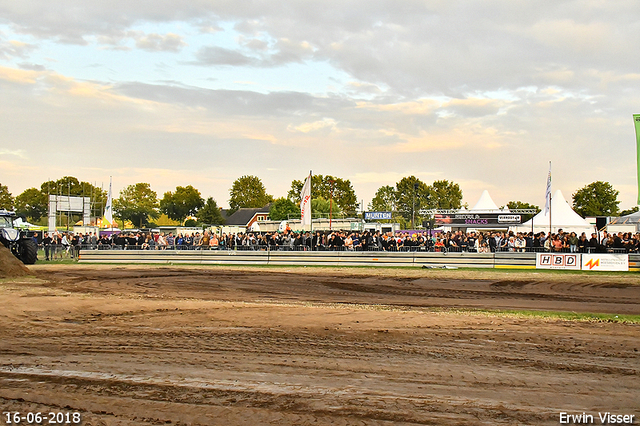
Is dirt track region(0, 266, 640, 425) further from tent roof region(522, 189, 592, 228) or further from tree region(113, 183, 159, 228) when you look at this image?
tree region(113, 183, 159, 228)

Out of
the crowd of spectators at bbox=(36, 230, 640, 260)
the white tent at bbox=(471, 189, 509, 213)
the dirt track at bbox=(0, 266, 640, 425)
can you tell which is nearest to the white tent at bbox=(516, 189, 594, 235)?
the crowd of spectators at bbox=(36, 230, 640, 260)

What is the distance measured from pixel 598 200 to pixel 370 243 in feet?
279

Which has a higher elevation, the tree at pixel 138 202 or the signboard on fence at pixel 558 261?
the tree at pixel 138 202

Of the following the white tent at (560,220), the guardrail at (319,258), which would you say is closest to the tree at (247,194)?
the white tent at (560,220)

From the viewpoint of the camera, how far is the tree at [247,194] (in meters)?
132

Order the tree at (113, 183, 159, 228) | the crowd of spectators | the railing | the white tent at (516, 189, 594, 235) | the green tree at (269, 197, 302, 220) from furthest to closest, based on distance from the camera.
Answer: the tree at (113, 183, 159, 228), the green tree at (269, 197, 302, 220), the white tent at (516, 189, 594, 235), the railing, the crowd of spectators

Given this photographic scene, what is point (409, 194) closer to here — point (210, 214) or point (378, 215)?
point (210, 214)

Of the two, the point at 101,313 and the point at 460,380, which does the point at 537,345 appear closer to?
the point at 460,380

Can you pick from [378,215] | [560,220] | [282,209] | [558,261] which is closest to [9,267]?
[558,261]

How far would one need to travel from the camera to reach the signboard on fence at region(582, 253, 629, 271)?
2261 cm

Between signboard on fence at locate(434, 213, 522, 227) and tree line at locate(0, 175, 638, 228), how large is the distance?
2637cm

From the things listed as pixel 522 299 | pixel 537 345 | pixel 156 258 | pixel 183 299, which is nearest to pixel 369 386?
pixel 537 345

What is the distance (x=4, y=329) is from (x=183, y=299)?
17.1ft

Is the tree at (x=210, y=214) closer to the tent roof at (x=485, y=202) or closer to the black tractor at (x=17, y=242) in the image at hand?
the tent roof at (x=485, y=202)
